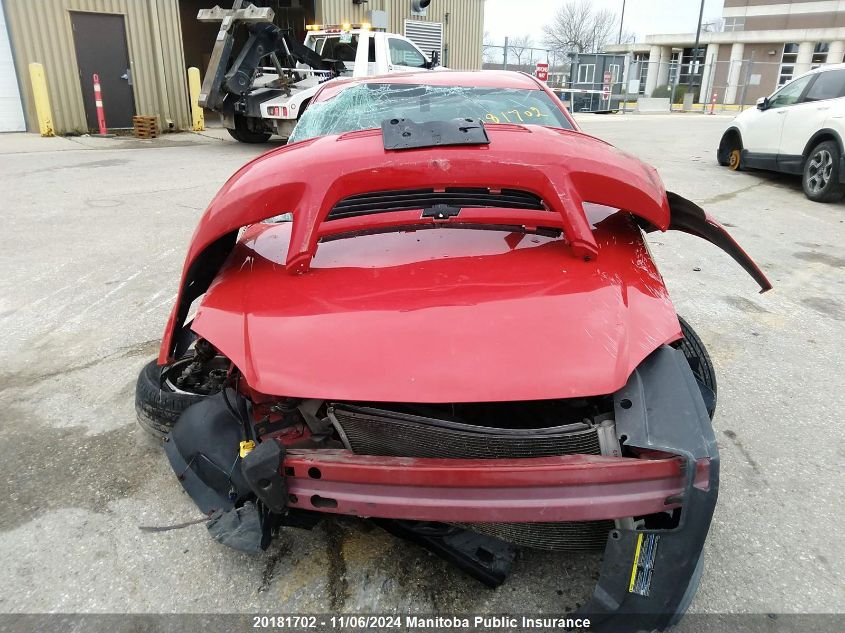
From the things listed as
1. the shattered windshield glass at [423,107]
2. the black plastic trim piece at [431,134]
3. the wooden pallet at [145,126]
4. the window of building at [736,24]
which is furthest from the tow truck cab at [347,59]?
the window of building at [736,24]

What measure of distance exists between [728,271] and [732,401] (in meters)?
2.43

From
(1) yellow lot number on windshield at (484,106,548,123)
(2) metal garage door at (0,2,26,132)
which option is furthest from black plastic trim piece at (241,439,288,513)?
(2) metal garage door at (0,2,26,132)

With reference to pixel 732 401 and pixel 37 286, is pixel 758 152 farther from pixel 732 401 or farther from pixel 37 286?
pixel 37 286

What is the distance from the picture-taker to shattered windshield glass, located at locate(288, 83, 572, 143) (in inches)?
131

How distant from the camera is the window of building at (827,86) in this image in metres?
7.94

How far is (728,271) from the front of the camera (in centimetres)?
518

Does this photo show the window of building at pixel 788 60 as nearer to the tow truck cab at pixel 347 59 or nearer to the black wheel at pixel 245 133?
the tow truck cab at pixel 347 59

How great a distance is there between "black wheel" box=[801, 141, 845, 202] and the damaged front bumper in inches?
297

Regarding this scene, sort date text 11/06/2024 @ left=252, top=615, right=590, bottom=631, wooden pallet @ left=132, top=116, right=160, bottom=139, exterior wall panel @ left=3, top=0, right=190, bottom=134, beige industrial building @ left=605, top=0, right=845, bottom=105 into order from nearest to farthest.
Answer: date text 11/06/2024 @ left=252, top=615, right=590, bottom=631 → exterior wall panel @ left=3, top=0, right=190, bottom=134 → wooden pallet @ left=132, top=116, right=160, bottom=139 → beige industrial building @ left=605, top=0, right=845, bottom=105

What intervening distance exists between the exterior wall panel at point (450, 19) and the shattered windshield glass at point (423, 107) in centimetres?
1573

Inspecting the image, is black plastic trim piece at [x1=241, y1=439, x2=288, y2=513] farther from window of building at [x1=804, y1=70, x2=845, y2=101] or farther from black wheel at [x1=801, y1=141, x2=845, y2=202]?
window of building at [x1=804, y1=70, x2=845, y2=101]

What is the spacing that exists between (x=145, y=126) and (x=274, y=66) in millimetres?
4160

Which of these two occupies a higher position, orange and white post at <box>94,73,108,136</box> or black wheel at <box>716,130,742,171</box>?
orange and white post at <box>94,73,108,136</box>

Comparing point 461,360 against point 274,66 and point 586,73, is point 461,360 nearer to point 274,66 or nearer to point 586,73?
point 274,66
